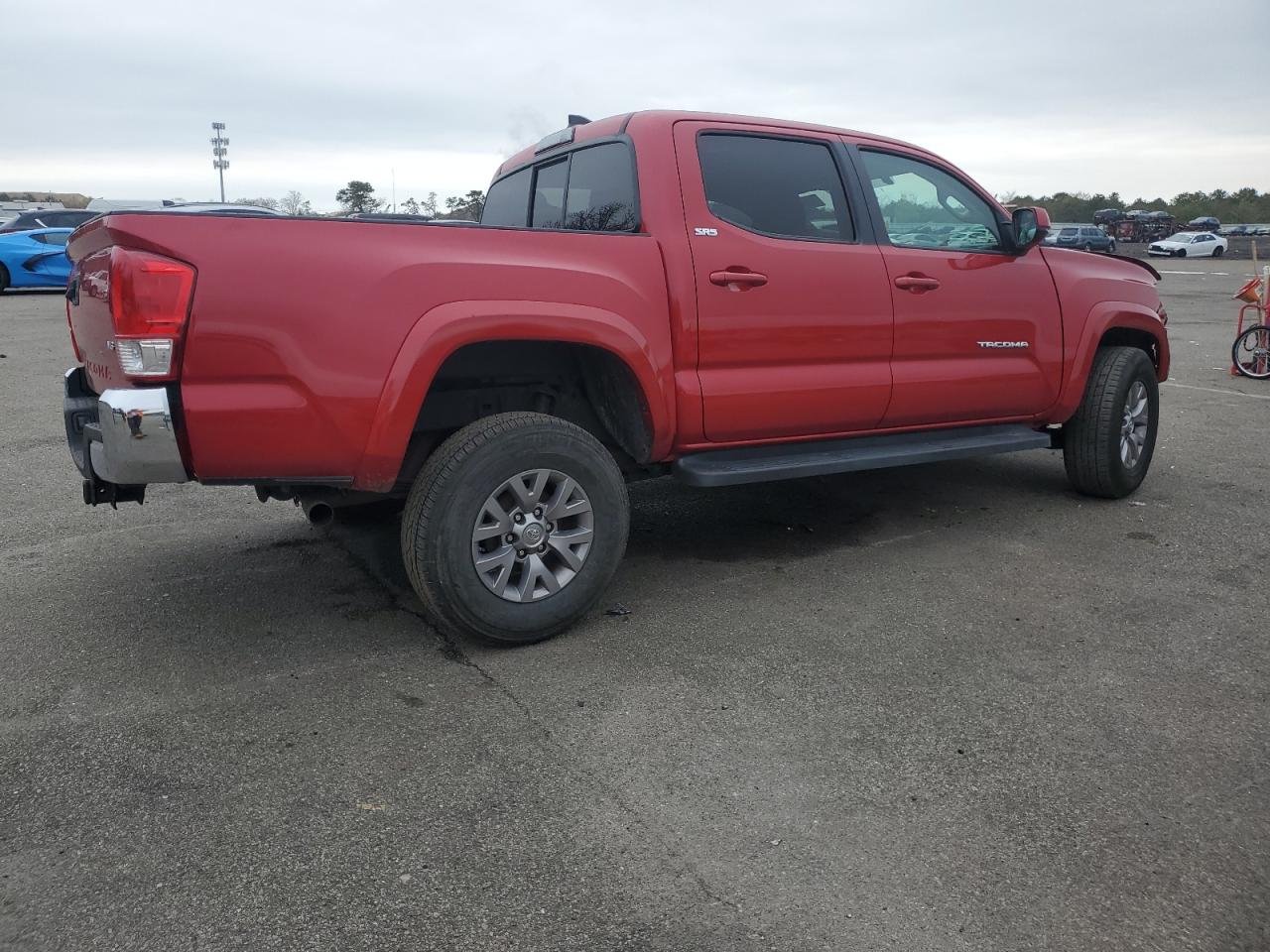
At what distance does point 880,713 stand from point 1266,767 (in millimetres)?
1061

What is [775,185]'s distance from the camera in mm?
4398

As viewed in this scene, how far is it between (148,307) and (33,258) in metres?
17.8

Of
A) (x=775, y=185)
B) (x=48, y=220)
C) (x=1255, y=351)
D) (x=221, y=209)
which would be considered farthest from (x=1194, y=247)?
(x=775, y=185)

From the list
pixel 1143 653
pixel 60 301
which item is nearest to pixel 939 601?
pixel 1143 653

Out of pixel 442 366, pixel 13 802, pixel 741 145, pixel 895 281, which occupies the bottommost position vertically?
pixel 13 802

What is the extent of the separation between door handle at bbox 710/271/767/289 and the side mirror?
167cm

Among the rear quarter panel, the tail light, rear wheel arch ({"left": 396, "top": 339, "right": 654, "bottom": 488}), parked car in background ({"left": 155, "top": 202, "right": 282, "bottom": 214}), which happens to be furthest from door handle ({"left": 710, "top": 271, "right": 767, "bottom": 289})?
the tail light

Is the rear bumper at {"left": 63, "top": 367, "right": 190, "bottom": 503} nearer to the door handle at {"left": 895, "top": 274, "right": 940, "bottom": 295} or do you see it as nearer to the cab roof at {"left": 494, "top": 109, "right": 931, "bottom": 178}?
the cab roof at {"left": 494, "top": 109, "right": 931, "bottom": 178}

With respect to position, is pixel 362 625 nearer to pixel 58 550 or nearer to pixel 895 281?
pixel 58 550

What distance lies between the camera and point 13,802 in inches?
106

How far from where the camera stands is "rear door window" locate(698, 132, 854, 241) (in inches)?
166

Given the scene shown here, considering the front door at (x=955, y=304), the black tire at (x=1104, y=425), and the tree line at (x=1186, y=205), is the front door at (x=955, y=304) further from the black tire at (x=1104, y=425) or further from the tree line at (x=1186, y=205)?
the tree line at (x=1186, y=205)

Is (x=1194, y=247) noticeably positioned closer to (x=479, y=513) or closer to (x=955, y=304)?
(x=955, y=304)

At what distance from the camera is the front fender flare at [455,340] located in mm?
3389
